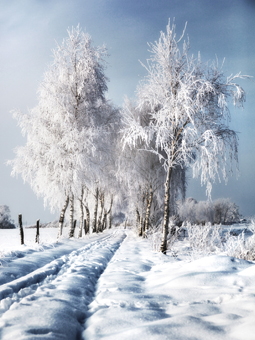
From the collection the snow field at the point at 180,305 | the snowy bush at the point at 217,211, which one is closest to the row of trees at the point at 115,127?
the snow field at the point at 180,305

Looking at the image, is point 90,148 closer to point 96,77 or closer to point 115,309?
point 96,77

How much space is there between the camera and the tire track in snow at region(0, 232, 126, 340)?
1833mm

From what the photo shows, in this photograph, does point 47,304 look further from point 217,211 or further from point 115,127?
point 217,211

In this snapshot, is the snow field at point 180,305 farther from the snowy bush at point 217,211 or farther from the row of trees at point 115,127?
the snowy bush at point 217,211

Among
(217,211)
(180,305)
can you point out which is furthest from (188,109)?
(217,211)

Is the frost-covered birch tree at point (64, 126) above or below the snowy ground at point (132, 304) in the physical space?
above

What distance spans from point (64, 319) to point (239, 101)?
7.69 metres

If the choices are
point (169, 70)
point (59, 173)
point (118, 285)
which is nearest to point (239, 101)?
point (169, 70)

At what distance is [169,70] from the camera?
24.6ft

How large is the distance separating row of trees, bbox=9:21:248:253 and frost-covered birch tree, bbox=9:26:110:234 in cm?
5

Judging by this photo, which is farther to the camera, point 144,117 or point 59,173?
point 144,117

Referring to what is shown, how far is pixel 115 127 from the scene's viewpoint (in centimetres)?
1363

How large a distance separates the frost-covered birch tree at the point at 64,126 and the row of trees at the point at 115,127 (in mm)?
48

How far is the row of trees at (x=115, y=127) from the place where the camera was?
7.09 metres
